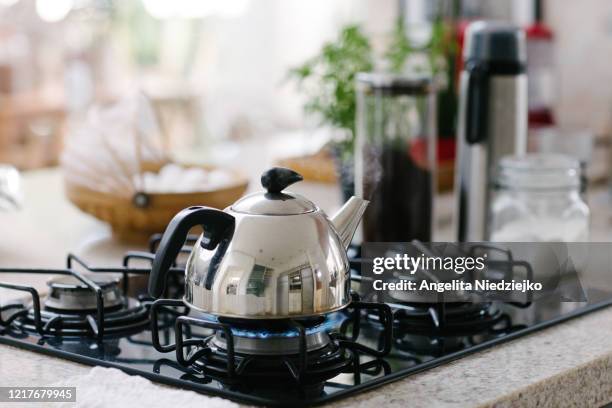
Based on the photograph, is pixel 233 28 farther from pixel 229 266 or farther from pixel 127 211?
pixel 229 266

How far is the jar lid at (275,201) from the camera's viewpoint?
90 cm

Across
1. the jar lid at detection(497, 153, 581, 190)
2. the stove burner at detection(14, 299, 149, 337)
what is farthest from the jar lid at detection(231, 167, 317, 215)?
the jar lid at detection(497, 153, 581, 190)

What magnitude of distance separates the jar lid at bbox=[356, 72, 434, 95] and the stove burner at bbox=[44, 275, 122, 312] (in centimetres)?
54

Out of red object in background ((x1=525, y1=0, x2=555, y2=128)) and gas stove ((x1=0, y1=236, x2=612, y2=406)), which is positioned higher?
red object in background ((x1=525, y1=0, x2=555, y2=128))

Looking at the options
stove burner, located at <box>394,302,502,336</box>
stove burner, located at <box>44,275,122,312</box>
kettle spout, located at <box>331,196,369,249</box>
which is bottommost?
stove burner, located at <box>394,302,502,336</box>

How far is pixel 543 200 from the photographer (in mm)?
1316

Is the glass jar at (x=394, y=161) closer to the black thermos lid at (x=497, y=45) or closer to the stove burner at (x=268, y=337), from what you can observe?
the black thermos lid at (x=497, y=45)

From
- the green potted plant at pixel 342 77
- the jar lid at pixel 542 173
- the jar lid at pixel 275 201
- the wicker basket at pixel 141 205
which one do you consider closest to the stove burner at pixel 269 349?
the jar lid at pixel 275 201

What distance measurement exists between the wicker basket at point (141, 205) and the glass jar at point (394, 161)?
0.75 feet

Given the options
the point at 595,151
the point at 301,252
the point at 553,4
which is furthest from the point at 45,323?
the point at 553,4

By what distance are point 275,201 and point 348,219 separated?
11cm

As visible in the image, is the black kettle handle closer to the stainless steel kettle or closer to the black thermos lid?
the stainless steel kettle

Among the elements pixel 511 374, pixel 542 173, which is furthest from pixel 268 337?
pixel 542 173

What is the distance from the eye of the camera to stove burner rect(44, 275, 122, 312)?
1.04m
